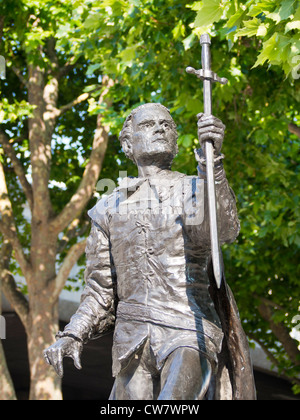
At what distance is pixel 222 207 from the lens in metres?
4.08

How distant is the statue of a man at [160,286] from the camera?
4039 mm

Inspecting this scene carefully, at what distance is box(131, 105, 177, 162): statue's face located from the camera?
4551 millimetres

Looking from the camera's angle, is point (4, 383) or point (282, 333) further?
point (282, 333)

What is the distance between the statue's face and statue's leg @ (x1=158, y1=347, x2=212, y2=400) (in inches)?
46.0

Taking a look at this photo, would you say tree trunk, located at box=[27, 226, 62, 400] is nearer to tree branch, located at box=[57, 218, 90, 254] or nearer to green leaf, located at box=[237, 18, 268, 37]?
tree branch, located at box=[57, 218, 90, 254]

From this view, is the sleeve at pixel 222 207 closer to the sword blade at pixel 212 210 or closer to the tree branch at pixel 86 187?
the sword blade at pixel 212 210

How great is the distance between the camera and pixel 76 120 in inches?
A: 612

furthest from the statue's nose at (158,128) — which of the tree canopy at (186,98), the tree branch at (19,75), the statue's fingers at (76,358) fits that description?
the tree branch at (19,75)

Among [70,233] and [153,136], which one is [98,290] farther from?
[70,233]

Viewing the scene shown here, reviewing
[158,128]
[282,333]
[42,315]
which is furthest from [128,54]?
[282,333]

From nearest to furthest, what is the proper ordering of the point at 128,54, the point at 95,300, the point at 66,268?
the point at 95,300
the point at 128,54
the point at 66,268

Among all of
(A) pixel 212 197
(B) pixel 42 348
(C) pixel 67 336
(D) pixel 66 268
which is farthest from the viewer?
(D) pixel 66 268

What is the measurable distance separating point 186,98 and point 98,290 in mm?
4884
